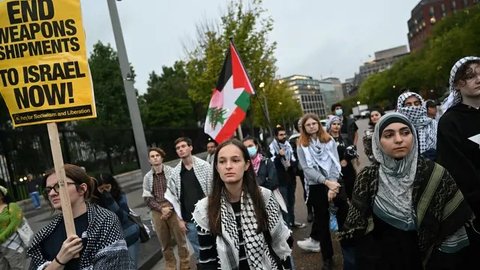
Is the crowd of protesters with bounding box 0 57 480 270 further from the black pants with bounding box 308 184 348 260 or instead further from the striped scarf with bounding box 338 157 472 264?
the black pants with bounding box 308 184 348 260

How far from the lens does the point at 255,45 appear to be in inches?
966

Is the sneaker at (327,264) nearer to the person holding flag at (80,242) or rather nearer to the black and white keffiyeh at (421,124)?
the black and white keffiyeh at (421,124)

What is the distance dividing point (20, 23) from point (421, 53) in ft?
251

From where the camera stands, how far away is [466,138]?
306 centimetres

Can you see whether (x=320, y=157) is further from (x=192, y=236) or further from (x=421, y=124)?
(x=192, y=236)

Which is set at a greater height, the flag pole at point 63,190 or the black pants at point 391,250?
the flag pole at point 63,190

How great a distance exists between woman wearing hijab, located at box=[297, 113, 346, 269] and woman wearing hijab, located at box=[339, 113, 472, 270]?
2.44m

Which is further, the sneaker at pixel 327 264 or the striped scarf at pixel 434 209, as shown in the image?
the sneaker at pixel 327 264

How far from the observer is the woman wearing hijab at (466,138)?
9.70 feet

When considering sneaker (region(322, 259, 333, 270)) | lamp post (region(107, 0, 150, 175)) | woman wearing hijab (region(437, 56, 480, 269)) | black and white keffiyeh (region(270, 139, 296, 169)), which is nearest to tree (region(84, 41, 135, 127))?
lamp post (region(107, 0, 150, 175))

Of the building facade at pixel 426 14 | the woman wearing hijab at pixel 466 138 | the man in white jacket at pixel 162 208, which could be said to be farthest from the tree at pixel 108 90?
the building facade at pixel 426 14

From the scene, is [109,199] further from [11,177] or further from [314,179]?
[11,177]

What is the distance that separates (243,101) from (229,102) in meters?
0.24

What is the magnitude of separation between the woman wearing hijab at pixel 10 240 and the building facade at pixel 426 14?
106m
